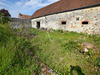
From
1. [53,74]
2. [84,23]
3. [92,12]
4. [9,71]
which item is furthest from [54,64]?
[92,12]

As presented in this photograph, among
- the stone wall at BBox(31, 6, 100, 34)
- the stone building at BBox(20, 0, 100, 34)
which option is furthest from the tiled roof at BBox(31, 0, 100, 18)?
the stone wall at BBox(31, 6, 100, 34)

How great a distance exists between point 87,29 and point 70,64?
646cm

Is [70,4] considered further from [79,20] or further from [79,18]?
[79,20]

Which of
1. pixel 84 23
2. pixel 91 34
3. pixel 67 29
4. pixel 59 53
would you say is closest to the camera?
pixel 59 53

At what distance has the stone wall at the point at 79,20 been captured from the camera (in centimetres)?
683

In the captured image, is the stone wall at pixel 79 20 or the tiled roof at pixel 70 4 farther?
the tiled roof at pixel 70 4

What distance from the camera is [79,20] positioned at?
7.88 meters

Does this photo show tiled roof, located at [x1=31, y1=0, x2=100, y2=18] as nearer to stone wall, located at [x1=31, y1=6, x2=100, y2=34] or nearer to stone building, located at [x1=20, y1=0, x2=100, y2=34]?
stone building, located at [x1=20, y1=0, x2=100, y2=34]

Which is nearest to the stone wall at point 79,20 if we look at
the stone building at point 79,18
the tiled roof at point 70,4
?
the stone building at point 79,18

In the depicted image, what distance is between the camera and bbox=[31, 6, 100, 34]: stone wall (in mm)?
6830

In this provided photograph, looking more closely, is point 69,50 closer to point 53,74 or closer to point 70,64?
point 70,64

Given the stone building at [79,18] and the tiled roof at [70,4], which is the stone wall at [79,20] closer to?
the stone building at [79,18]

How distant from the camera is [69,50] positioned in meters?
3.83

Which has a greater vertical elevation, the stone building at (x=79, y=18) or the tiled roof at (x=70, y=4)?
the tiled roof at (x=70, y=4)
